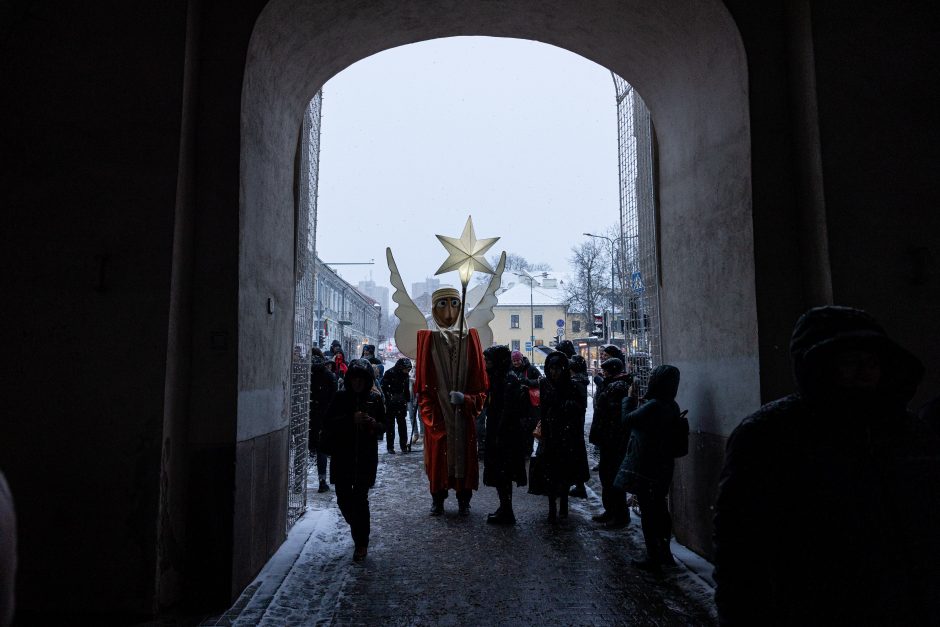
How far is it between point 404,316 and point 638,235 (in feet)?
10.2

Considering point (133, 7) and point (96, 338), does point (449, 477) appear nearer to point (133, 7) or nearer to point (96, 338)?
point (96, 338)

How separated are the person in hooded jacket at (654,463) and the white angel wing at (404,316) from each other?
3.91 meters

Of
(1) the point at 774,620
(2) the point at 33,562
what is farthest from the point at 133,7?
(1) the point at 774,620

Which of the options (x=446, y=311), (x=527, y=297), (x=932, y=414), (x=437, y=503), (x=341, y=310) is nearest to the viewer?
(x=932, y=414)

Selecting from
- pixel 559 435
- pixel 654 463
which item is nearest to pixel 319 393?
pixel 559 435

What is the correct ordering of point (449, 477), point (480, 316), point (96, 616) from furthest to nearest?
point (480, 316)
point (449, 477)
point (96, 616)

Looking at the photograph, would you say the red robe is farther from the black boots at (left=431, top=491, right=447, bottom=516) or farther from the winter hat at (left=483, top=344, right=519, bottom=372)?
the winter hat at (left=483, top=344, right=519, bottom=372)

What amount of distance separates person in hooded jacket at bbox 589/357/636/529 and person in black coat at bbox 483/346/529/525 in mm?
802

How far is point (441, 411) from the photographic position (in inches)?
289

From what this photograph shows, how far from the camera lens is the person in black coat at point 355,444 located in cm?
542

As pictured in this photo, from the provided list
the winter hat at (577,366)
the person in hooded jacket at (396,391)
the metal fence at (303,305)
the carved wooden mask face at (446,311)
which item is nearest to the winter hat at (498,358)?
the carved wooden mask face at (446,311)

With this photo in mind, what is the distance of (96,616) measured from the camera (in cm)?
407

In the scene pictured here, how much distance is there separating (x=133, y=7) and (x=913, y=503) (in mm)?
4950

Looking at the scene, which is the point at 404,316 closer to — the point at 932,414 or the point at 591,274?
the point at 932,414
